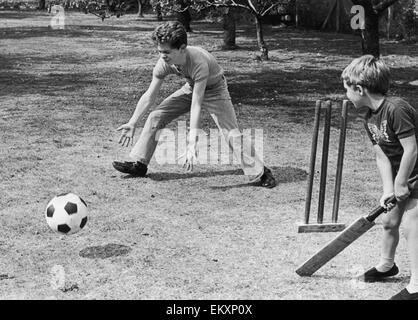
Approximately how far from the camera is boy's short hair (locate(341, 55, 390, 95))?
180 inches

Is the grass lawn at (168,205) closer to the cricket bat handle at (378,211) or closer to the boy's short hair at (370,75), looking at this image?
the cricket bat handle at (378,211)

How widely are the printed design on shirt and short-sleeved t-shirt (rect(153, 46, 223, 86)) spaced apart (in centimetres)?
264

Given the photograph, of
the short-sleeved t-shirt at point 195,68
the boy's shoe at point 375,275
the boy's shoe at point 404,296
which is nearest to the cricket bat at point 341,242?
the boy's shoe at point 375,275

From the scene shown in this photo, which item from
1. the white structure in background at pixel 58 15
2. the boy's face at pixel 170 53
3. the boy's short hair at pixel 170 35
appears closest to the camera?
the boy's short hair at pixel 170 35

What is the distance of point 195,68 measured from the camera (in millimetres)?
7039

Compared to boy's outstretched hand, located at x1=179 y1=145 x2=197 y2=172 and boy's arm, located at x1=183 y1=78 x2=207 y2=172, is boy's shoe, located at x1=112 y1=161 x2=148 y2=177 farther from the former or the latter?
boy's outstretched hand, located at x1=179 y1=145 x2=197 y2=172

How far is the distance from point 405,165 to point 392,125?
0.27m

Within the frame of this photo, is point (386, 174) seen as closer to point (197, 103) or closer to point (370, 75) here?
point (370, 75)

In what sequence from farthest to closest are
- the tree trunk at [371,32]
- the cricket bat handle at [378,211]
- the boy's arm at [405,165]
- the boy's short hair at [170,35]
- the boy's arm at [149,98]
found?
1. the tree trunk at [371,32]
2. the boy's arm at [149,98]
3. the boy's short hair at [170,35]
4. the cricket bat handle at [378,211]
5. the boy's arm at [405,165]

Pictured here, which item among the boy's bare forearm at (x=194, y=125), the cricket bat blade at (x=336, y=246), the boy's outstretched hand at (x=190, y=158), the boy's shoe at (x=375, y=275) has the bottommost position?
the boy's shoe at (x=375, y=275)

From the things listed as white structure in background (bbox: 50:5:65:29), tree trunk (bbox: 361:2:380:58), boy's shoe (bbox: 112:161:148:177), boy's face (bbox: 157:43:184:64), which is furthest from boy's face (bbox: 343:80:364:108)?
white structure in background (bbox: 50:5:65:29)

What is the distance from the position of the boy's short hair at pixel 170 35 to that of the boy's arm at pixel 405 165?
114 inches

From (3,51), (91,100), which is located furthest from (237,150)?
(3,51)

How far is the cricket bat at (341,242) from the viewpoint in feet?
15.8
